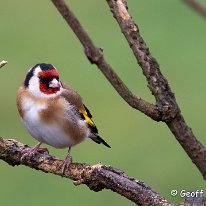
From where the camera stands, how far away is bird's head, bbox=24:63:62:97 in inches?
130

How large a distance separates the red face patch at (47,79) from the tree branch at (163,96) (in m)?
1.23

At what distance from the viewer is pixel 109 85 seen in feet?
25.6

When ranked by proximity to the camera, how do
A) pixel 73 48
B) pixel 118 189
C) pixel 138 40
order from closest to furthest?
1. pixel 138 40
2. pixel 118 189
3. pixel 73 48

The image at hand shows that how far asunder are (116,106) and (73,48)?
4.37ft

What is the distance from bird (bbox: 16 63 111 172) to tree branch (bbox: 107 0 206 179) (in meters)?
1.29

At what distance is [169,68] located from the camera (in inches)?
319

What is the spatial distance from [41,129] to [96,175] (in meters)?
0.89

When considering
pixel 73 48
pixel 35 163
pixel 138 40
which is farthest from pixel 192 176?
pixel 138 40

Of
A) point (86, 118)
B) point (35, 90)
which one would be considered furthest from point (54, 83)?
point (86, 118)

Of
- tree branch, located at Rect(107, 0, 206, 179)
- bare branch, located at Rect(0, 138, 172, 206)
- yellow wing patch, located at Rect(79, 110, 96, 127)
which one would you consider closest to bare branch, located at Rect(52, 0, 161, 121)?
tree branch, located at Rect(107, 0, 206, 179)

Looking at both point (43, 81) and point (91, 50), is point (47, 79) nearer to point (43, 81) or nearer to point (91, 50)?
point (43, 81)

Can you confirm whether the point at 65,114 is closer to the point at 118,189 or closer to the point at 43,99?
the point at 43,99

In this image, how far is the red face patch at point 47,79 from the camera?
3279 millimetres

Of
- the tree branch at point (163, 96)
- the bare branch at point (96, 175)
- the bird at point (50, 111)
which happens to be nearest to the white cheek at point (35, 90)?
the bird at point (50, 111)
